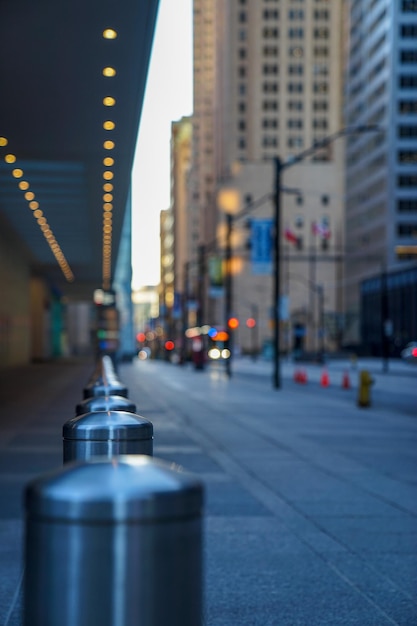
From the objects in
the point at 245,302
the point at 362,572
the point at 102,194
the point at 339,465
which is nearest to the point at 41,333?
the point at 102,194

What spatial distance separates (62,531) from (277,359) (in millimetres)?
38512

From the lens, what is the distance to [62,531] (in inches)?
109

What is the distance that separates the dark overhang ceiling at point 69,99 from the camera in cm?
2100

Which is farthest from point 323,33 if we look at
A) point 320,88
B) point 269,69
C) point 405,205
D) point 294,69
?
point 405,205

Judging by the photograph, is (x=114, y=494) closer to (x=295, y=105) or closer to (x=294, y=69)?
(x=294, y=69)

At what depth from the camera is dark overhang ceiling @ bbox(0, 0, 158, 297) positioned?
21000 millimetres

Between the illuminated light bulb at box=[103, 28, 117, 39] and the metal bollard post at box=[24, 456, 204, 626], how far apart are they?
19.8 m

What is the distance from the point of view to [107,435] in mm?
4656

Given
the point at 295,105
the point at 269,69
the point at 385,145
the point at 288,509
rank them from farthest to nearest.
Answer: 1. the point at 295,105
2. the point at 269,69
3. the point at 385,145
4. the point at 288,509

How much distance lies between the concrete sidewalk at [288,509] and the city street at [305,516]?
0.6 inches

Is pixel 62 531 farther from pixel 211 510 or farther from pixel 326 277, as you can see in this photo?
pixel 326 277

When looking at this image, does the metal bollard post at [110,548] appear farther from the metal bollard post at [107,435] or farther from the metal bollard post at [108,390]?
the metal bollard post at [108,390]

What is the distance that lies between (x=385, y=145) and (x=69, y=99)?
10423cm

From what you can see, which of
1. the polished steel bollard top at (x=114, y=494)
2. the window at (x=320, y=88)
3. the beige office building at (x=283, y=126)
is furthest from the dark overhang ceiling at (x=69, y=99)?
the window at (x=320, y=88)
